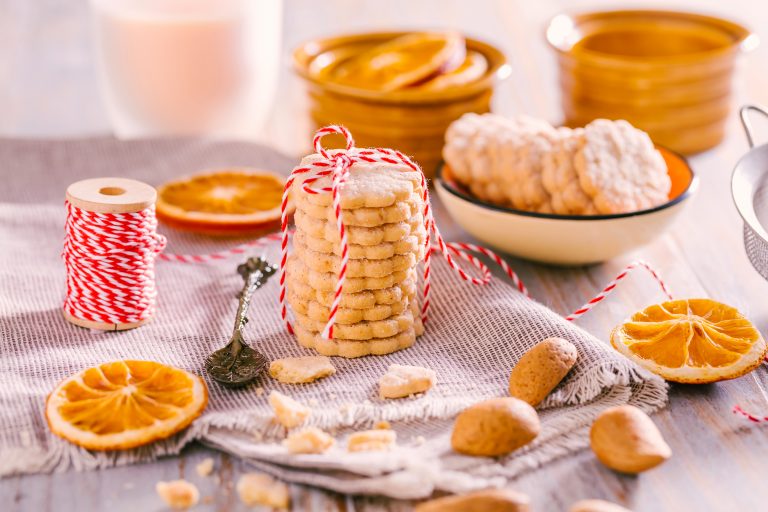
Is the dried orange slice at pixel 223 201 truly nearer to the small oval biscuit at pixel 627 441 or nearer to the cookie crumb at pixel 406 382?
the cookie crumb at pixel 406 382

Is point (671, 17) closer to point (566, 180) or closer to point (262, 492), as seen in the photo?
point (566, 180)

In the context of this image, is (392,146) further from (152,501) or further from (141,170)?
(152,501)

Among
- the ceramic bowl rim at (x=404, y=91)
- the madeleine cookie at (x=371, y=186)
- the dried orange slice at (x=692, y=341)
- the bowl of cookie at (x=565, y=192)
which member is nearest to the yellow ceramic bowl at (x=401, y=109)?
the ceramic bowl rim at (x=404, y=91)

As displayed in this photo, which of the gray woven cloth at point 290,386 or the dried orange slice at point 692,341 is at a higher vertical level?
the dried orange slice at point 692,341

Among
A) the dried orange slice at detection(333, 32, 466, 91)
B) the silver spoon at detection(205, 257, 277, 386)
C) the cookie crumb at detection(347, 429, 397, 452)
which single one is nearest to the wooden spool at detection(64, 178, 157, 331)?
the silver spoon at detection(205, 257, 277, 386)

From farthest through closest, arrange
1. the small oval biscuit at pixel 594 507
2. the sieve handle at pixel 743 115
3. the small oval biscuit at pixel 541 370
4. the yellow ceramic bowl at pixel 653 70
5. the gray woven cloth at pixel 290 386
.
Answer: the yellow ceramic bowl at pixel 653 70 < the sieve handle at pixel 743 115 < the small oval biscuit at pixel 541 370 < the gray woven cloth at pixel 290 386 < the small oval biscuit at pixel 594 507

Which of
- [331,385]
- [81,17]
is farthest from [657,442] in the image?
[81,17]

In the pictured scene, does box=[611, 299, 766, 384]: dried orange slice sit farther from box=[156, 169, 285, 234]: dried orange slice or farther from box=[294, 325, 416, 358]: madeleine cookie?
box=[156, 169, 285, 234]: dried orange slice
